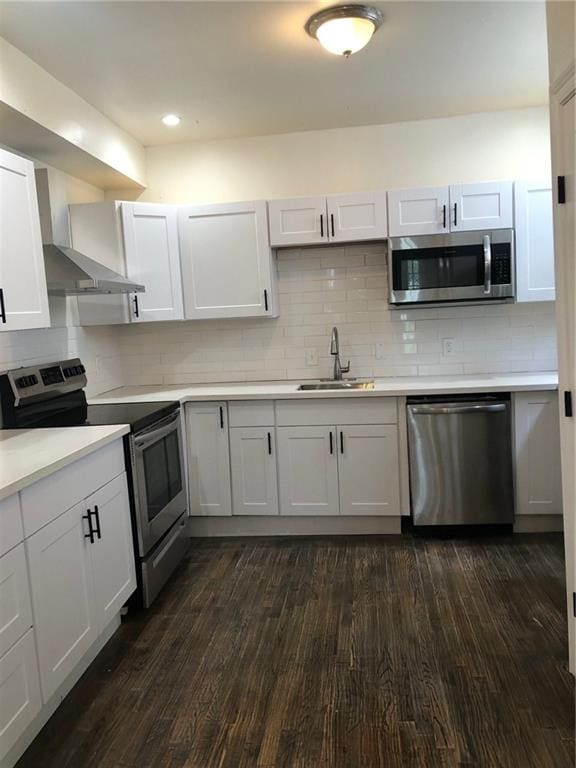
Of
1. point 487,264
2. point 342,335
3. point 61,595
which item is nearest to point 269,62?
point 487,264

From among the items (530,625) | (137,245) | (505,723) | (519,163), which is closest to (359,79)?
(519,163)

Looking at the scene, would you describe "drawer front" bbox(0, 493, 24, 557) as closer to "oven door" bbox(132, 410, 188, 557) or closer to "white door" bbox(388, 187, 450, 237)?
"oven door" bbox(132, 410, 188, 557)

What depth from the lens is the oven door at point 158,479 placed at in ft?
9.38

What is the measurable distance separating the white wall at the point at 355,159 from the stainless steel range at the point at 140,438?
163 cm

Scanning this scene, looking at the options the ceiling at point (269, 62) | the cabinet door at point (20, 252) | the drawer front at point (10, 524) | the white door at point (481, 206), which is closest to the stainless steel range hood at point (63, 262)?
the cabinet door at point (20, 252)

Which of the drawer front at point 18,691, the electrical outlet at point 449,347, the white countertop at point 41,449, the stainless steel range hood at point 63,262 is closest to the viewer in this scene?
the drawer front at point 18,691

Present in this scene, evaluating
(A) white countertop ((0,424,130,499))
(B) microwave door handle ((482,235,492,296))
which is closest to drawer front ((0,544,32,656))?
(A) white countertop ((0,424,130,499))

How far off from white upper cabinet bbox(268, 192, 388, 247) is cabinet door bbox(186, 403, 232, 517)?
1.22 meters

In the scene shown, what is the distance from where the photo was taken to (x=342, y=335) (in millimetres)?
4152

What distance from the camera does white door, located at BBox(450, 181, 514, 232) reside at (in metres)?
3.60

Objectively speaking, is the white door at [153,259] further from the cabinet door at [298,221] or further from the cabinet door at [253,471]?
the cabinet door at [253,471]

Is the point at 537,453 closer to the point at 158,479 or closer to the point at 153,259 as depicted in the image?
the point at 158,479

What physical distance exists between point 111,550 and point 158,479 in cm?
65

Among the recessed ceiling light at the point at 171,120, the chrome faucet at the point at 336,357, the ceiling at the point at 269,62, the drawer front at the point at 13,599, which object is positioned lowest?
the drawer front at the point at 13,599
